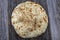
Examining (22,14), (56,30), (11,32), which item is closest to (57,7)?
(56,30)

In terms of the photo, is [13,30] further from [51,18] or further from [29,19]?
[51,18]

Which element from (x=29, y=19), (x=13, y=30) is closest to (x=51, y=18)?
(x=29, y=19)

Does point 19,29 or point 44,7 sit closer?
point 19,29

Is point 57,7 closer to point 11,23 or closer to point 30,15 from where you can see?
point 30,15
